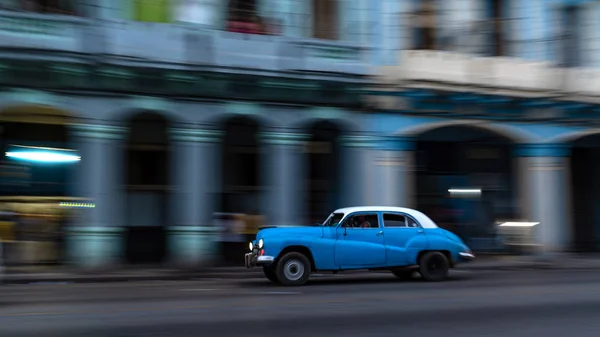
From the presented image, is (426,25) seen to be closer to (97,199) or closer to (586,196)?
(586,196)

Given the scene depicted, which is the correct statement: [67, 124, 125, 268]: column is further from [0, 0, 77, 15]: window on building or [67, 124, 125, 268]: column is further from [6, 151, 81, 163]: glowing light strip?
[0, 0, 77, 15]: window on building

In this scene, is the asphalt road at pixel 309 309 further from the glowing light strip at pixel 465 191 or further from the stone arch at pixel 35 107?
the glowing light strip at pixel 465 191

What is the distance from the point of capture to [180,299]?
10453 mm

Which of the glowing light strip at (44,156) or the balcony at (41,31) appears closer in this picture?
the balcony at (41,31)

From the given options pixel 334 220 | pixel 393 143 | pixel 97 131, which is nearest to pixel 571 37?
pixel 393 143

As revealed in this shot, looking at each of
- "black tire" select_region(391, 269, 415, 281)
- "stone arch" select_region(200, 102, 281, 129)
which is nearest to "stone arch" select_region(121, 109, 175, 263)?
"stone arch" select_region(200, 102, 281, 129)

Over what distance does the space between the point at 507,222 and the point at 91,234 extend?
12488 millimetres

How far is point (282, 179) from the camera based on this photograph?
59.8 feet

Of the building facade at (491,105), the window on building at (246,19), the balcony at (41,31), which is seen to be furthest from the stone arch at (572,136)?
the balcony at (41,31)

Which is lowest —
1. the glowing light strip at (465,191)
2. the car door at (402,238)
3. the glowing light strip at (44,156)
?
the car door at (402,238)

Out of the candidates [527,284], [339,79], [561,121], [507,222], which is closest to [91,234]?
→ [339,79]

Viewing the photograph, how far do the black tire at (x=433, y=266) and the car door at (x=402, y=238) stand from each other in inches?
7.5

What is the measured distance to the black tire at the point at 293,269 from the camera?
1262cm

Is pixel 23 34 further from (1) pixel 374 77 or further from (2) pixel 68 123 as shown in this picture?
(1) pixel 374 77
